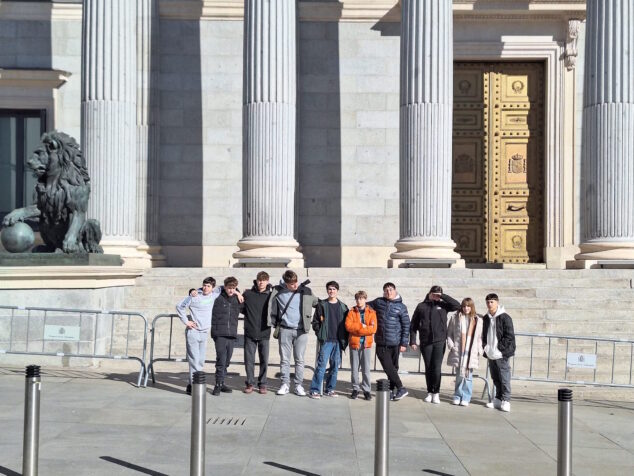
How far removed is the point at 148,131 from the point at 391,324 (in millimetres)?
13699

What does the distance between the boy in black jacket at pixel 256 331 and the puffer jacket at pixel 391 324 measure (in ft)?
5.43

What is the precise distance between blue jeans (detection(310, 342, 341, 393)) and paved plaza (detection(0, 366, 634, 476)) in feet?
0.92

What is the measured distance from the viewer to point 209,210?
26.7 m

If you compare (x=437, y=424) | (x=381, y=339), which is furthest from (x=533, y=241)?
(x=437, y=424)

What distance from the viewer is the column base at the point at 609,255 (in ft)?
69.8

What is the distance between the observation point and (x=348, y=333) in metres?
14.4

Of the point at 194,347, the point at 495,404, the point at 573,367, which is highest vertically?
the point at 194,347

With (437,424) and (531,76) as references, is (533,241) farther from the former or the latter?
(437,424)

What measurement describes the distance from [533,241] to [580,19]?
601 cm

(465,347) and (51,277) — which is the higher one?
(51,277)

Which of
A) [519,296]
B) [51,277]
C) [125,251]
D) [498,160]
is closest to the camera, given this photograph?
[51,277]

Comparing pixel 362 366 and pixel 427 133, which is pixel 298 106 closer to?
pixel 427 133

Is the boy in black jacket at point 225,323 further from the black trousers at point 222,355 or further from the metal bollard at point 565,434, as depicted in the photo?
the metal bollard at point 565,434

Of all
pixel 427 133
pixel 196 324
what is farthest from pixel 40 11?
pixel 196 324
